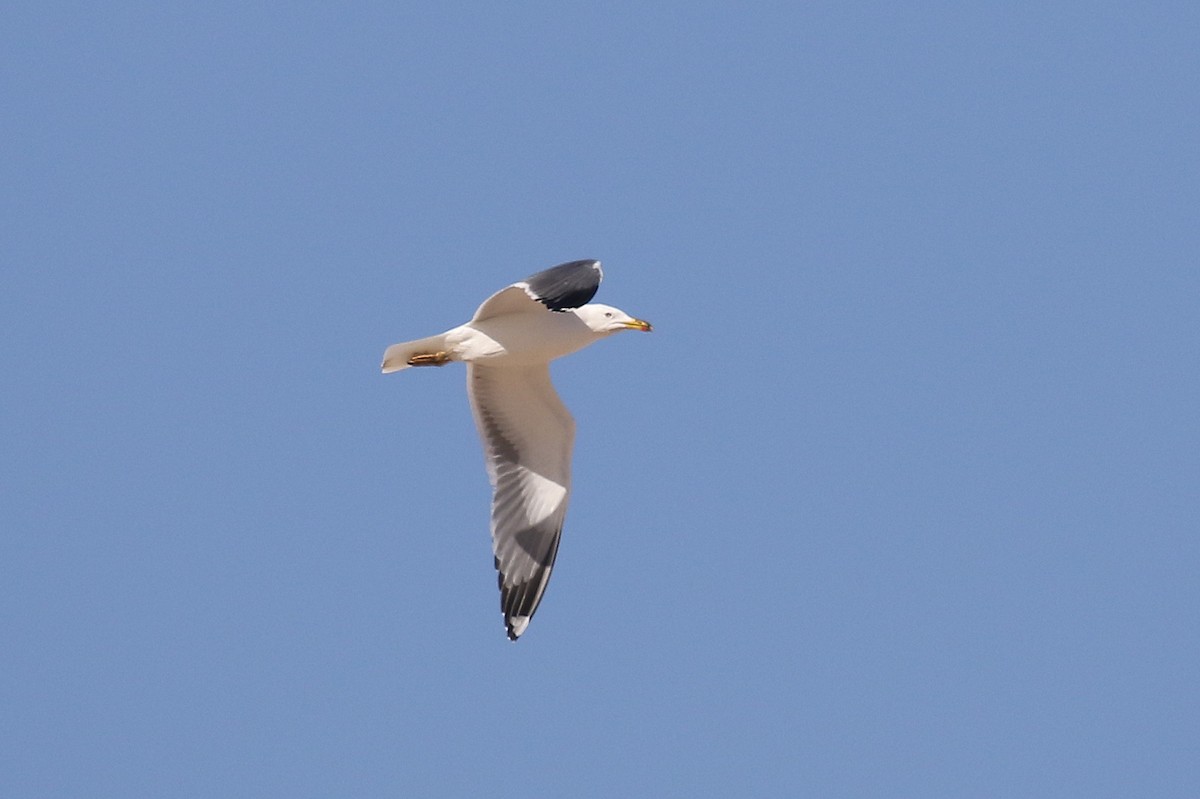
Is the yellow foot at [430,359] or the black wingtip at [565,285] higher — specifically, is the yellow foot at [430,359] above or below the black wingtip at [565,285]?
below

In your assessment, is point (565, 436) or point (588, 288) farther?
point (565, 436)

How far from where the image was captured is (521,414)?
10852 millimetres

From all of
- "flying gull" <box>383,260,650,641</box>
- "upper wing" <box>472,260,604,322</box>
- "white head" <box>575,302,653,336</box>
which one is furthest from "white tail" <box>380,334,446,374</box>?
"white head" <box>575,302,653,336</box>

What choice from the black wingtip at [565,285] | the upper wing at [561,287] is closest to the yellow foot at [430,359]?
the upper wing at [561,287]

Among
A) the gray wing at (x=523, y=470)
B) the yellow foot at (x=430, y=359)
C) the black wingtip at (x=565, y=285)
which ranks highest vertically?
the black wingtip at (x=565, y=285)

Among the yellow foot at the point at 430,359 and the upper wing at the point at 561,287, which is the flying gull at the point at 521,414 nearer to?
the yellow foot at the point at 430,359

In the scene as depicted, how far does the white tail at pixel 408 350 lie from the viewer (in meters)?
10.0

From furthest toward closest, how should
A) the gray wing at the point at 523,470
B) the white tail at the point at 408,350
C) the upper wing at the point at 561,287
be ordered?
the gray wing at the point at 523,470 → the white tail at the point at 408,350 → the upper wing at the point at 561,287

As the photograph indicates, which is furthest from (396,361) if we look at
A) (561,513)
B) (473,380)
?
(561,513)

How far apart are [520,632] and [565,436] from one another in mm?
1321

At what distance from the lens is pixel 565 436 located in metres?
10.9

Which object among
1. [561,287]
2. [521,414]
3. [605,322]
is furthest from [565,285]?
[521,414]

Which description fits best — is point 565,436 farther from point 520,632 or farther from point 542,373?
point 520,632

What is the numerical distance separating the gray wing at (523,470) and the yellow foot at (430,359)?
53 cm
